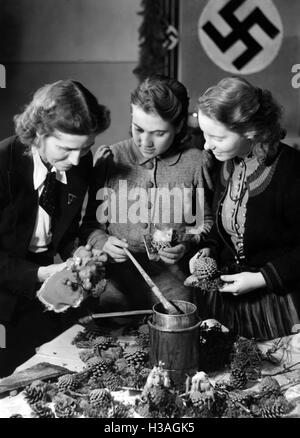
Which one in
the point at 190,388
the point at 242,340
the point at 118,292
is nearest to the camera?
the point at 190,388

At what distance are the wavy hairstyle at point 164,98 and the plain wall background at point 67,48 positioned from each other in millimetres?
48

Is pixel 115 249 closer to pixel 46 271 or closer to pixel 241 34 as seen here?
pixel 46 271

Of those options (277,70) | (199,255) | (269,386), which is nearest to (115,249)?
(199,255)

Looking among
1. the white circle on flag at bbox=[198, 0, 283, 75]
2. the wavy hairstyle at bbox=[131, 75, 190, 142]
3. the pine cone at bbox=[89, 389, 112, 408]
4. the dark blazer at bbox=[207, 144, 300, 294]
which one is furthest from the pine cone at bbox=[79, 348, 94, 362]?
the white circle on flag at bbox=[198, 0, 283, 75]

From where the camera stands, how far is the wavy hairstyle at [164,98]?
1.00 m

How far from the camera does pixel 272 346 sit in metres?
1.07

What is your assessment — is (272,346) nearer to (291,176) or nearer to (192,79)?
(291,176)

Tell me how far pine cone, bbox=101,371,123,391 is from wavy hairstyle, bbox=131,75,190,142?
483 mm

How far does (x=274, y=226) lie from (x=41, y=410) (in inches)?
21.7

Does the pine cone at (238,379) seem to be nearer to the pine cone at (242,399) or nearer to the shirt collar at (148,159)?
the pine cone at (242,399)

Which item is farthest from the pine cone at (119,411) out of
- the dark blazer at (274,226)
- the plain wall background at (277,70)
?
the plain wall background at (277,70)

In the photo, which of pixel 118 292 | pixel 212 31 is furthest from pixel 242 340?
pixel 212 31
